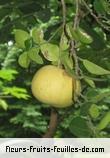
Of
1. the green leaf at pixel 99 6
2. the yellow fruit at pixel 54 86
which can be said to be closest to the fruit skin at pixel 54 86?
the yellow fruit at pixel 54 86

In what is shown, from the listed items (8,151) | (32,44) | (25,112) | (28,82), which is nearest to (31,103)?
(25,112)

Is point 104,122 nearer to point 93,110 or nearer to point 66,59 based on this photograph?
point 93,110

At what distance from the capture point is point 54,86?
93 cm

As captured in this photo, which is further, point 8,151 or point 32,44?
point 8,151

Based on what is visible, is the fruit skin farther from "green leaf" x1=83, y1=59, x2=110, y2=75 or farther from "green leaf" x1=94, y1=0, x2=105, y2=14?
"green leaf" x1=94, y1=0, x2=105, y2=14

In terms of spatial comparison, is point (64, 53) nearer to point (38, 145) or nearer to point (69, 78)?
point (69, 78)

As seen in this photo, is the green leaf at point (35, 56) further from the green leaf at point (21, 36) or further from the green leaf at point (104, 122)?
the green leaf at point (104, 122)

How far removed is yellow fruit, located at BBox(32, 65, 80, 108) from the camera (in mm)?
930

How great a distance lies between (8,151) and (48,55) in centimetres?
93

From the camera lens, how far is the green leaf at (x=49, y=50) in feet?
2.99

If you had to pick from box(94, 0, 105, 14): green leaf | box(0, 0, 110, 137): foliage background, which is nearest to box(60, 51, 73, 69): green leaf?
box(0, 0, 110, 137): foliage background

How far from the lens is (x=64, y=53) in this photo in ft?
2.97

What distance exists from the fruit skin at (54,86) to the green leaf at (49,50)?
34 mm

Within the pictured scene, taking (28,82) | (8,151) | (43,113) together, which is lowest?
(43,113)
